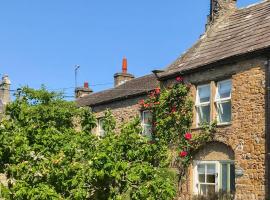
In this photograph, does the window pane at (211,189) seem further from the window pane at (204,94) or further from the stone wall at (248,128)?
the window pane at (204,94)

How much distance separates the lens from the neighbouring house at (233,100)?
16000 mm

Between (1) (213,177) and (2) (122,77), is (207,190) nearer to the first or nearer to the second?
(1) (213,177)

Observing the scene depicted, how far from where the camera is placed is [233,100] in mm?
17188

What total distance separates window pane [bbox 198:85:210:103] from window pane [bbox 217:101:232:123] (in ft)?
2.36

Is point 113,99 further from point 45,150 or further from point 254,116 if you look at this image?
point 45,150

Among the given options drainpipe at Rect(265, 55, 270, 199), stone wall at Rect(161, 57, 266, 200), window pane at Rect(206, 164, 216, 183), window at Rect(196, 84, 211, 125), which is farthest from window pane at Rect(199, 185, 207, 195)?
drainpipe at Rect(265, 55, 270, 199)

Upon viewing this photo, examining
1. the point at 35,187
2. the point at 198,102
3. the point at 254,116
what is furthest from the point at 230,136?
the point at 35,187

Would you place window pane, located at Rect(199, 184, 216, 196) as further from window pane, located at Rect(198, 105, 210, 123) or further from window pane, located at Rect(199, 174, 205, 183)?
window pane, located at Rect(198, 105, 210, 123)

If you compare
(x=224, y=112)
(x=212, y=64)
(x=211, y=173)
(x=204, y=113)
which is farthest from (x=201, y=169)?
(x=212, y=64)

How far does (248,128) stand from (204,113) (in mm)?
2649

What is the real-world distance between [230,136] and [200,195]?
104 inches

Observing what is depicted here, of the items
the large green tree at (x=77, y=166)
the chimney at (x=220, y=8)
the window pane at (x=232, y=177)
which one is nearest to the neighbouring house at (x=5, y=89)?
the chimney at (x=220, y=8)

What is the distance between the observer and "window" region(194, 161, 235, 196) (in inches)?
674

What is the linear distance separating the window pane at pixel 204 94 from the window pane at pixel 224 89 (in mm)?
550
